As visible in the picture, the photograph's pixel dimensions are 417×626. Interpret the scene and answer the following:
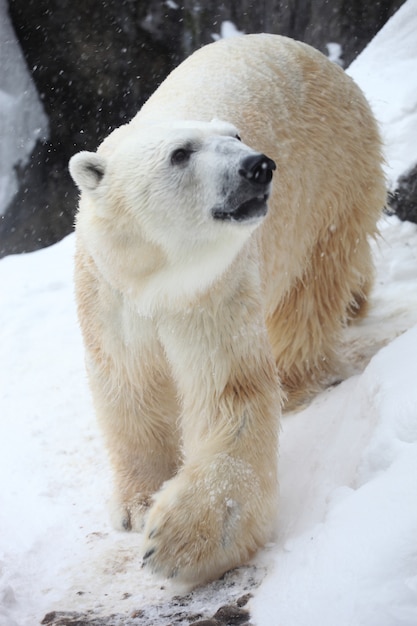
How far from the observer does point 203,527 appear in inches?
102

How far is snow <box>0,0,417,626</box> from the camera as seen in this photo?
2014 mm

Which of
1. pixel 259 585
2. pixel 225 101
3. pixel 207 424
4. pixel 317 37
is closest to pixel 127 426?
pixel 207 424

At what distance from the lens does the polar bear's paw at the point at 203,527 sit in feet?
8.42

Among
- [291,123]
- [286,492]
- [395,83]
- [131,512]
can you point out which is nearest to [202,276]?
[286,492]

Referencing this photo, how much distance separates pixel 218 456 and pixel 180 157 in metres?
1.00

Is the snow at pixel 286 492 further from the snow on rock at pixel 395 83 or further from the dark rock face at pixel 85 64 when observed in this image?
the dark rock face at pixel 85 64

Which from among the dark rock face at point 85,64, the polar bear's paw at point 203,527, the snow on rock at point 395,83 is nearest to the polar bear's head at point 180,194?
the polar bear's paw at point 203,527

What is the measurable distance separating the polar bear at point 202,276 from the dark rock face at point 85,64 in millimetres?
4668

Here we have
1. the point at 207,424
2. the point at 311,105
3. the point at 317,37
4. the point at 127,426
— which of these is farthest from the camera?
the point at 317,37

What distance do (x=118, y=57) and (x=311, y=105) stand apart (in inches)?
202

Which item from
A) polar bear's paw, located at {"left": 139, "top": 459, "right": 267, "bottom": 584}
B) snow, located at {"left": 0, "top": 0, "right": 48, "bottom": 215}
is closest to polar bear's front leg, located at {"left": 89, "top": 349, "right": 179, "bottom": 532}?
polar bear's paw, located at {"left": 139, "top": 459, "right": 267, "bottom": 584}

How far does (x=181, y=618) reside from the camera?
7.64 feet

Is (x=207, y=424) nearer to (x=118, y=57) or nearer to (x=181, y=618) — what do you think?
(x=181, y=618)

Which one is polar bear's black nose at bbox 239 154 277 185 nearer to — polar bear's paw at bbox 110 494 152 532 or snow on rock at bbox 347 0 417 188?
polar bear's paw at bbox 110 494 152 532
